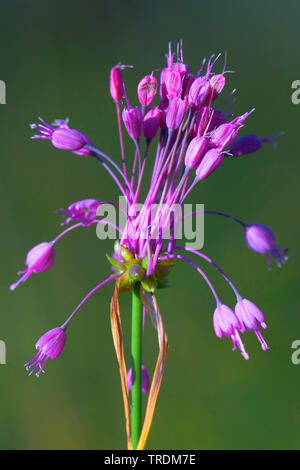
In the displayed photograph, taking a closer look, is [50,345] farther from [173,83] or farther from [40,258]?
[173,83]

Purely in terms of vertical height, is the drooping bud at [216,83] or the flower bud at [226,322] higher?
the drooping bud at [216,83]

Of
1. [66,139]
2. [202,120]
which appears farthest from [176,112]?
[66,139]

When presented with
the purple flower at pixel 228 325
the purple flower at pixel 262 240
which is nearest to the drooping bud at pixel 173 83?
the purple flower at pixel 262 240

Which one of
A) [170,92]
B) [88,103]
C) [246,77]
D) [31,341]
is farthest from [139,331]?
[246,77]

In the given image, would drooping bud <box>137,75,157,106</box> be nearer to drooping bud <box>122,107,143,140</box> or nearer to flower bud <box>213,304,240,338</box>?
drooping bud <box>122,107,143,140</box>

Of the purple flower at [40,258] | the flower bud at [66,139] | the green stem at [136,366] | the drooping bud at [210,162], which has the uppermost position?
the flower bud at [66,139]

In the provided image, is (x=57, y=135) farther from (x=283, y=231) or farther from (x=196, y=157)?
(x=283, y=231)

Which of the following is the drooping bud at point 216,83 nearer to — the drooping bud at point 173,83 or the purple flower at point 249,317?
the drooping bud at point 173,83

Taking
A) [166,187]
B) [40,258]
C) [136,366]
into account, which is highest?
[166,187]
